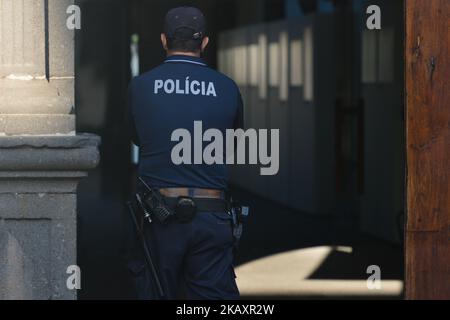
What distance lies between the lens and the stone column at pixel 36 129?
5.88 metres

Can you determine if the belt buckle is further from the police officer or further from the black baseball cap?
the black baseball cap

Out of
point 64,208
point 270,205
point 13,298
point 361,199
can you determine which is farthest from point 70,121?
point 270,205

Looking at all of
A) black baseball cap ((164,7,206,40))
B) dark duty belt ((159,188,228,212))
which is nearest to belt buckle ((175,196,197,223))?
dark duty belt ((159,188,228,212))

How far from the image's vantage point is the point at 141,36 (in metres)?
13.8

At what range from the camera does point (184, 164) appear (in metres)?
5.58

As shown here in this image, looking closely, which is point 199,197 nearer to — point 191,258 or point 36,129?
point 191,258

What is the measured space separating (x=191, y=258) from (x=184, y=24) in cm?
106

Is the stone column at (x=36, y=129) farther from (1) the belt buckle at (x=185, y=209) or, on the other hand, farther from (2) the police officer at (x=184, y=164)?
A: (1) the belt buckle at (x=185, y=209)

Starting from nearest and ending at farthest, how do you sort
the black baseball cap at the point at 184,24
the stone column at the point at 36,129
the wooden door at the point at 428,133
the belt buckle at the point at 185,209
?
the belt buckle at the point at 185,209
the black baseball cap at the point at 184,24
the stone column at the point at 36,129
the wooden door at the point at 428,133

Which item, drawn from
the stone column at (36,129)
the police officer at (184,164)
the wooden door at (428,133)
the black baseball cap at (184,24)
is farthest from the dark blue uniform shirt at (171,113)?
the wooden door at (428,133)

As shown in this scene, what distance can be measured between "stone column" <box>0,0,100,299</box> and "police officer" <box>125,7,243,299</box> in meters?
0.42

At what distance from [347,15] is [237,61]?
22.0ft

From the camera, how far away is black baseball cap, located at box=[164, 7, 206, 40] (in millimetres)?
5609

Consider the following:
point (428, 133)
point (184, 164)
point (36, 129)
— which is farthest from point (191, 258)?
point (428, 133)
